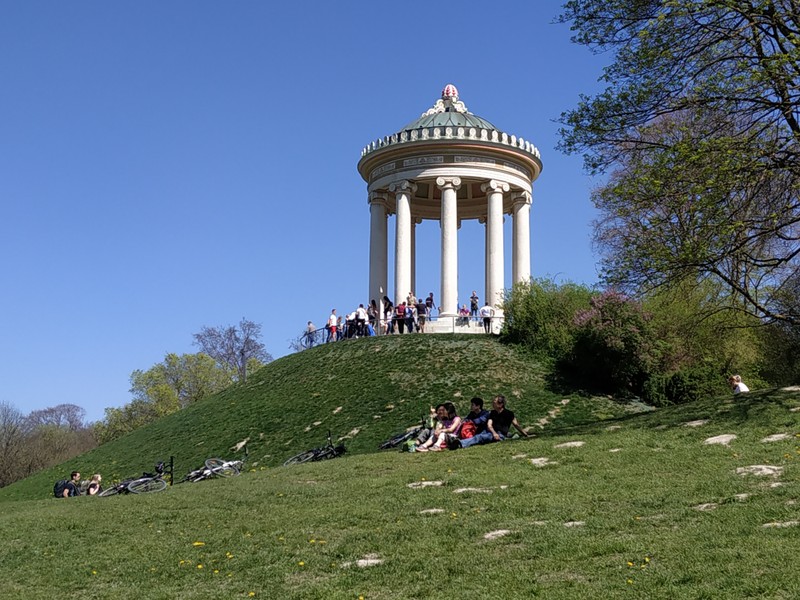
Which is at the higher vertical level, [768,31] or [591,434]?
[768,31]

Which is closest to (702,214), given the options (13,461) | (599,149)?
(599,149)

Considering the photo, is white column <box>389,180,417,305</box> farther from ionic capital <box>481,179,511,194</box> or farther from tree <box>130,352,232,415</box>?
tree <box>130,352,232,415</box>

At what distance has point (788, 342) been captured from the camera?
A: 3516 cm

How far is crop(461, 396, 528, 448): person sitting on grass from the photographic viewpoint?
19984mm

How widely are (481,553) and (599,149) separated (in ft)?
39.3

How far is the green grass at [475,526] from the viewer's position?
30.3ft

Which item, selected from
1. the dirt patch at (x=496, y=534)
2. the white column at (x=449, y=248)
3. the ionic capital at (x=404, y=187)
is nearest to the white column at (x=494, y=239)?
the white column at (x=449, y=248)

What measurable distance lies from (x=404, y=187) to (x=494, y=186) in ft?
13.8

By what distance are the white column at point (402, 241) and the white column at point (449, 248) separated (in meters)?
1.60

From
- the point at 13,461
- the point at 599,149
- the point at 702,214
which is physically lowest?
the point at 13,461

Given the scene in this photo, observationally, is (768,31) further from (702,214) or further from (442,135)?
(442,135)

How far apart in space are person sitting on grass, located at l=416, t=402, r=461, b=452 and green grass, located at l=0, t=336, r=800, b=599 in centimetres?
63

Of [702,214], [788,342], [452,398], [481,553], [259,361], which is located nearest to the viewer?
→ [481,553]

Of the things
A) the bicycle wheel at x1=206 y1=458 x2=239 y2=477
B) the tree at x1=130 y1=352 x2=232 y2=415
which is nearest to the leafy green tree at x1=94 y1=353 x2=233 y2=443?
the tree at x1=130 y1=352 x2=232 y2=415
